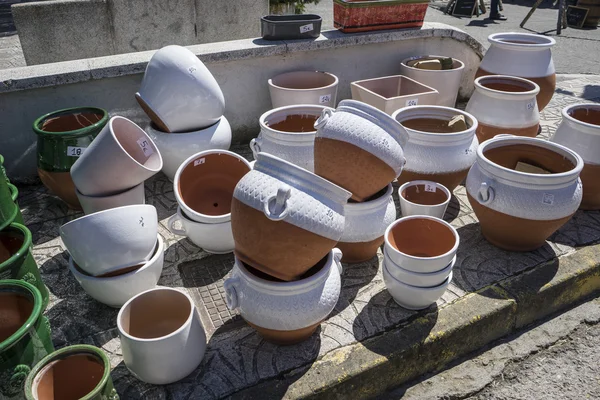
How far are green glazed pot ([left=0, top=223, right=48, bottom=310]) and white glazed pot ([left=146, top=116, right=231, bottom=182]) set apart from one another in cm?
119

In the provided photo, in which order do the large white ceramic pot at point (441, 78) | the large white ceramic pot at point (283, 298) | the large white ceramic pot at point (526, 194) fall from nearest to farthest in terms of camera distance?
the large white ceramic pot at point (283, 298)
the large white ceramic pot at point (526, 194)
the large white ceramic pot at point (441, 78)

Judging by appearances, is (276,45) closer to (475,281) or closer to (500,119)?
(500,119)

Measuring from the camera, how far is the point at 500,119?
12.6ft

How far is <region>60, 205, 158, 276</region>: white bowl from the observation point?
96.0 inches

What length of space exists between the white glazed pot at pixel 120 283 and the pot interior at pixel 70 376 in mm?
523

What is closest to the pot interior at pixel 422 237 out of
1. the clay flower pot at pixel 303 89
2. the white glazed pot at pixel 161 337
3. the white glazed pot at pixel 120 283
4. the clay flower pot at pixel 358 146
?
the clay flower pot at pixel 358 146

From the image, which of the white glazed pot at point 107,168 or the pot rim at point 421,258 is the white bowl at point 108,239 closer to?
the white glazed pot at point 107,168

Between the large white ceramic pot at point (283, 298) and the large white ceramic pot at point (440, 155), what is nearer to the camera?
the large white ceramic pot at point (283, 298)

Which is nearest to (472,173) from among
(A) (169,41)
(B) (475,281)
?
(B) (475,281)

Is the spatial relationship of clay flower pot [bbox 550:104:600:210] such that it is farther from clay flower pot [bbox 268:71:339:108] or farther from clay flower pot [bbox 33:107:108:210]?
clay flower pot [bbox 33:107:108:210]

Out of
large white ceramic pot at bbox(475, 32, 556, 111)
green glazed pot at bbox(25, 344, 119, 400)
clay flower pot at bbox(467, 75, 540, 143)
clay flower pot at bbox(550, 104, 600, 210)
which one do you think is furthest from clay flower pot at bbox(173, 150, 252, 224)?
large white ceramic pot at bbox(475, 32, 556, 111)

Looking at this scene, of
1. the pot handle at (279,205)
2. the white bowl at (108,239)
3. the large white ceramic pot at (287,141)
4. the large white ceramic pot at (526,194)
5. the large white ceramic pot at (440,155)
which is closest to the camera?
the pot handle at (279,205)

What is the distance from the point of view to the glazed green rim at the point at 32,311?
187 centimetres

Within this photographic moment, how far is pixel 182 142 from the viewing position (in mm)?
3500
